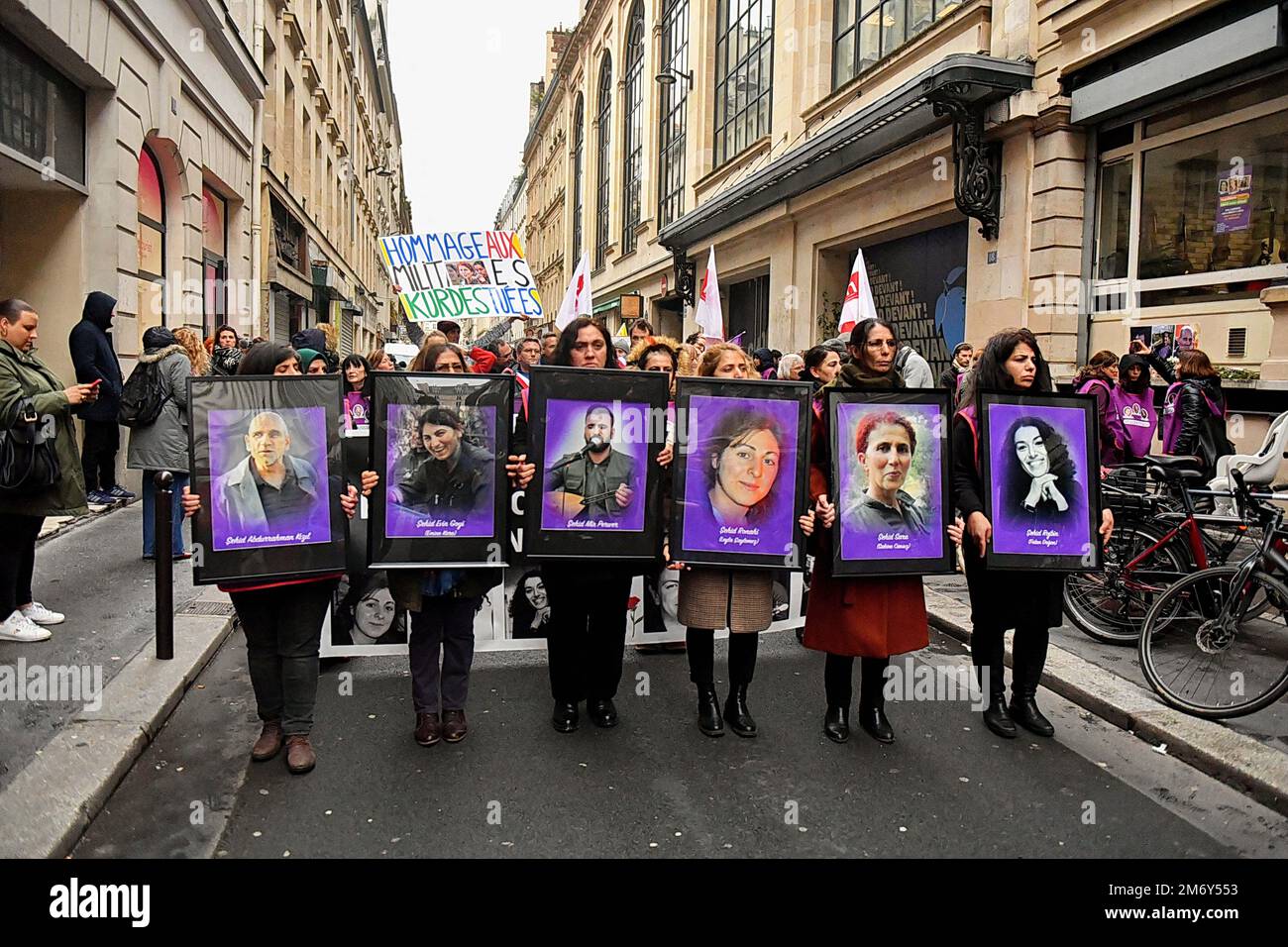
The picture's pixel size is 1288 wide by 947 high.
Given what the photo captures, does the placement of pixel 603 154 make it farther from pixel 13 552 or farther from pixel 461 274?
pixel 13 552

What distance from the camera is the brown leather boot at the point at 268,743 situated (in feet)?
14.1

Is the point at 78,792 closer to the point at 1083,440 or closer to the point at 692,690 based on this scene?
the point at 692,690

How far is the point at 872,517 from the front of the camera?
174 inches

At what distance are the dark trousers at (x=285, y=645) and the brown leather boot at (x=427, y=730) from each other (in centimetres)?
51

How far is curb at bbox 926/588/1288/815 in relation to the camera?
412 centimetres

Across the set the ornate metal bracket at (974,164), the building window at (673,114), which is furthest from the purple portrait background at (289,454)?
the building window at (673,114)

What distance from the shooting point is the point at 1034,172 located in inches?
452

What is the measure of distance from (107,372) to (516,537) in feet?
19.1

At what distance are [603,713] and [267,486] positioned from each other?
2.00m

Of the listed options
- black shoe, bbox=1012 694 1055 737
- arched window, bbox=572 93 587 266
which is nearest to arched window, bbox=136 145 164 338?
black shoe, bbox=1012 694 1055 737

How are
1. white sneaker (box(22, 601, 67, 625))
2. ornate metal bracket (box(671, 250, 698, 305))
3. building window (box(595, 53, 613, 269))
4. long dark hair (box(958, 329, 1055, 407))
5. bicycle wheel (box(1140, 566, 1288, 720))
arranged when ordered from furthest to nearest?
building window (box(595, 53, 613, 269))
ornate metal bracket (box(671, 250, 698, 305))
white sneaker (box(22, 601, 67, 625))
bicycle wheel (box(1140, 566, 1288, 720))
long dark hair (box(958, 329, 1055, 407))

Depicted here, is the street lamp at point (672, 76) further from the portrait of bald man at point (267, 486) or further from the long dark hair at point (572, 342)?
the portrait of bald man at point (267, 486)

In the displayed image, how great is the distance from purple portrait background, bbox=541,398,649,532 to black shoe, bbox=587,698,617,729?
1.06 meters

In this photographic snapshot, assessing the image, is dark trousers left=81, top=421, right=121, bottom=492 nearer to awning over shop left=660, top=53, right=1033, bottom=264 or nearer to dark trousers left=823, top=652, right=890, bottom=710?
dark trousers left=823, top=652, right=890, bottom=710
